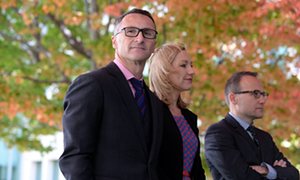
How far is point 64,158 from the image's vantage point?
115 inches

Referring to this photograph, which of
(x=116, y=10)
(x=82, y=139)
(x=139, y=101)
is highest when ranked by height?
(x=116, y=10)

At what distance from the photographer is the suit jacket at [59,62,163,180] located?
9.55 feet

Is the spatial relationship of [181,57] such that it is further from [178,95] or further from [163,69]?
[178,95]

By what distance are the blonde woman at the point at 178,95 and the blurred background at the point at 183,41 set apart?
11.8ft

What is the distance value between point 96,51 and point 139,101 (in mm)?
6192

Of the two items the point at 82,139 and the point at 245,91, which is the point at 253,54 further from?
the point at 82,139

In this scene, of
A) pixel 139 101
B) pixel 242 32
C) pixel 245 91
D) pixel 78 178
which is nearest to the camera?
pixel 78 178

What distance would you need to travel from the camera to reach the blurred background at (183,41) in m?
8.52

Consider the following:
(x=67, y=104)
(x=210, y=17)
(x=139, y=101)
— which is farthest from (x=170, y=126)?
(x=210, y=17)

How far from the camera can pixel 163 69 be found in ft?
12.5

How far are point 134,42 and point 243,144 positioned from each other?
4.70ft

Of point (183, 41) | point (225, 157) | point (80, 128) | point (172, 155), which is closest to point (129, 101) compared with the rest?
point (80, 128)

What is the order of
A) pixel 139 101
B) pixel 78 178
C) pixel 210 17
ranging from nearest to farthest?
pixel 78 178, pixel 139 101, pixel 210 17

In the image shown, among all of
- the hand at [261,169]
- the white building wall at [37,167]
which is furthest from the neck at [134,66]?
the white building wall at [37,167]
